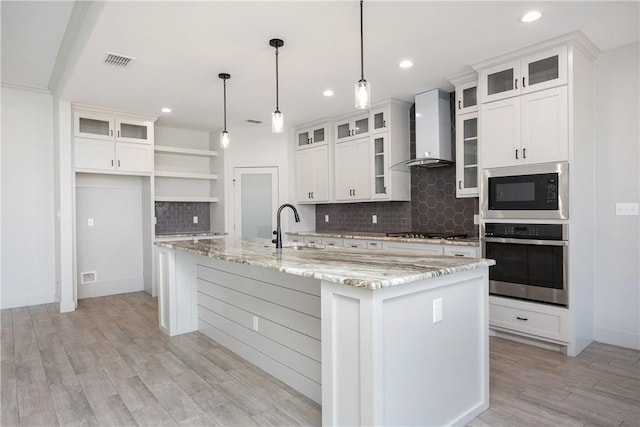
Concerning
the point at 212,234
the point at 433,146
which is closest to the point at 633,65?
the point at 433,146

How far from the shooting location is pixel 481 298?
2.22m

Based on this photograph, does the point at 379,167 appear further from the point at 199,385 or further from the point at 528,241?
the point at 199,385

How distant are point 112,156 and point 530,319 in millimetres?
5219

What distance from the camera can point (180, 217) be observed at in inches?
248

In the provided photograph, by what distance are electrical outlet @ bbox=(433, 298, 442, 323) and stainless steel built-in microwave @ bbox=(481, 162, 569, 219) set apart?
6.12ft

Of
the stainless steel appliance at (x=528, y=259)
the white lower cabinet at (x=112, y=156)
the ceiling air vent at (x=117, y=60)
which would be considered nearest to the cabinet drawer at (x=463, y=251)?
the stainless steel appliance at (x=528, y=259)

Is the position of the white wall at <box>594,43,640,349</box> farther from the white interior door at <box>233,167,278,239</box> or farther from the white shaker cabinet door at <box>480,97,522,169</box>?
the white interior door at <box>233,167,278,239</box>

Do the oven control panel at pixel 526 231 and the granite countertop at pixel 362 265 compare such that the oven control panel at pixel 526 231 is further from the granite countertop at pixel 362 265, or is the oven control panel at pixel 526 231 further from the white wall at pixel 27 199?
the white wall at pixel 27 199

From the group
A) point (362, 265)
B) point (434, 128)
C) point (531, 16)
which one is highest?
point (531, 16)

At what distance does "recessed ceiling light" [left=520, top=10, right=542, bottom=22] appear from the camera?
2.72 metres

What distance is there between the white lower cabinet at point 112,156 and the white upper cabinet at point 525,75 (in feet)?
14.4

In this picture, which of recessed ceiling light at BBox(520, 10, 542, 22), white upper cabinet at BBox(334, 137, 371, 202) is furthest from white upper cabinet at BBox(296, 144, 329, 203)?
recessed ceiling light at BBox(520, 10, 542, 22)

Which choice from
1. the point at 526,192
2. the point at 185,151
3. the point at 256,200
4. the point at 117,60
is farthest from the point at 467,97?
the point at 185,151

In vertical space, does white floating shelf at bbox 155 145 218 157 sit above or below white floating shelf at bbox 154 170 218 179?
above
